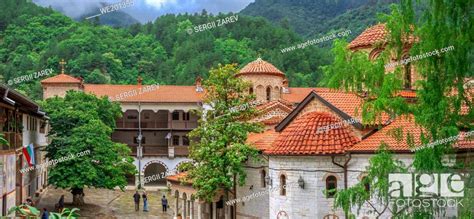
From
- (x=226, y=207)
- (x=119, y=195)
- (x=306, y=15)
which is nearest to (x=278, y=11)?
(x=306, y=15)

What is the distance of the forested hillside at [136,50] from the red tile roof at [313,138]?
48.2 meters

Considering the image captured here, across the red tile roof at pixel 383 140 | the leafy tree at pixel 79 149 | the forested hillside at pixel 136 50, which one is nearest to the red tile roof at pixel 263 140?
the red tile roof at pixel 383 140

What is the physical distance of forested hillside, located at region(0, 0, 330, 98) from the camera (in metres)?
76.5

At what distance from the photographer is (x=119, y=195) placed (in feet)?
134

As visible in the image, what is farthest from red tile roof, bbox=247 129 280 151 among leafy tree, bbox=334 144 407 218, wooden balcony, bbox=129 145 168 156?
wooden balcony, bbox=129 145 168 156

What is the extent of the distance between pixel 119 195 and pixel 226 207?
16859mm

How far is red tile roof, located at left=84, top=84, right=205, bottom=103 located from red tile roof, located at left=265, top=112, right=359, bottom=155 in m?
28.3

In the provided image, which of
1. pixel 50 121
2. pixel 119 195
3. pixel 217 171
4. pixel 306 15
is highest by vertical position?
pixel 306 15

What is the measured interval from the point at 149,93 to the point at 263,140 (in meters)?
27.6

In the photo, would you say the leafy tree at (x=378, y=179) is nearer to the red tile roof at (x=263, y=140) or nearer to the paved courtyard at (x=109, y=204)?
the red tile roof at (x=263, y=140)

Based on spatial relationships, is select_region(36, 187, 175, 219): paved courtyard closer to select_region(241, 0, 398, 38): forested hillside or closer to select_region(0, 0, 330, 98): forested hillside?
select_region(0, 0, 330, 98): forested hillside

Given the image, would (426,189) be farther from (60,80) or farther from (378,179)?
(60,80)

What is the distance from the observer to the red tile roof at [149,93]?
1927 inches

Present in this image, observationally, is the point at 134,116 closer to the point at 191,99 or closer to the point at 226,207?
the point at 191,99
